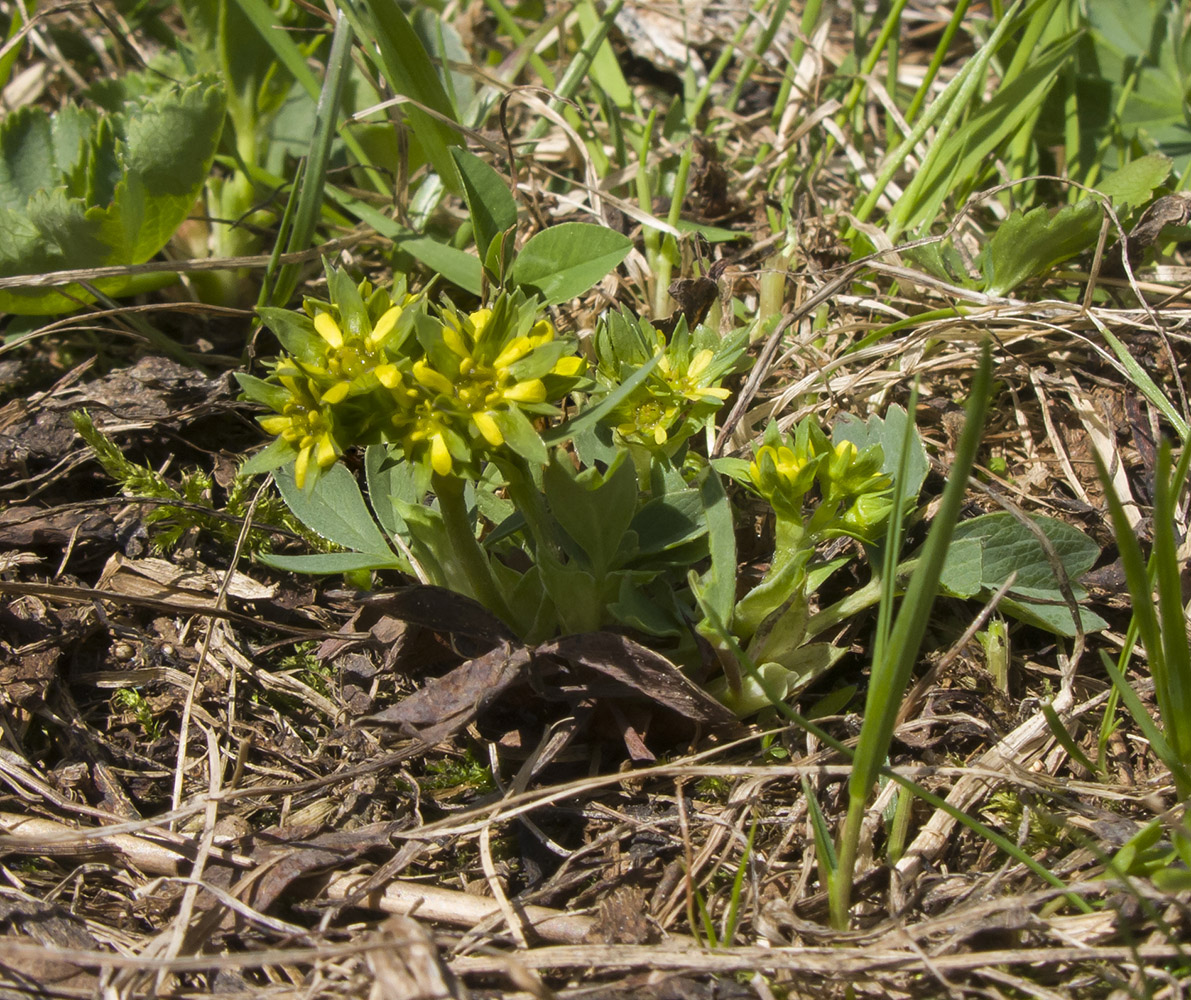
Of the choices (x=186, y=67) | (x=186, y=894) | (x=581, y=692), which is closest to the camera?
(x=186, y=894)

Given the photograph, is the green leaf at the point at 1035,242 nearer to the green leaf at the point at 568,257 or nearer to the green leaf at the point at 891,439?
the green leaf at the point at 891,439

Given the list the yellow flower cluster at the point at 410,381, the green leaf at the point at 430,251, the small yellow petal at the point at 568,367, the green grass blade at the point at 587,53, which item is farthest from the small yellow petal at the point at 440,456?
the green grass blade at the point at 587,53

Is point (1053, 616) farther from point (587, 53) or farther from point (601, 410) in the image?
point (587, 53)

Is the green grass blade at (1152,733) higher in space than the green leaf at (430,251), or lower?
lower

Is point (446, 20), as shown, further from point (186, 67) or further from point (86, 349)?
point (86, 349)

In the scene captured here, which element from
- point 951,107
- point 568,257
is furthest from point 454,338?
point 951,107

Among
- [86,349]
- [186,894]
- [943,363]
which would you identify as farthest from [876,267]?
[86,349]
